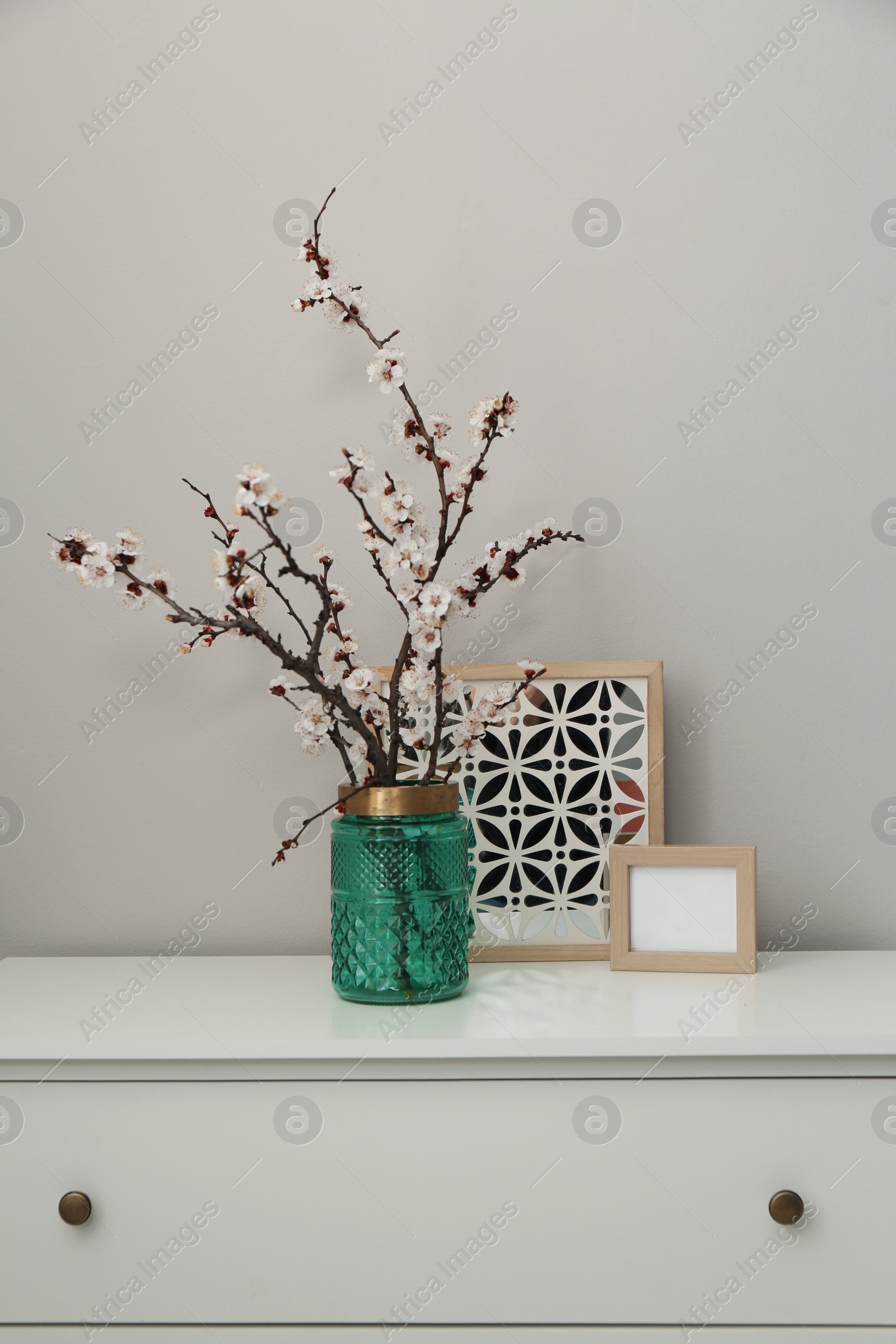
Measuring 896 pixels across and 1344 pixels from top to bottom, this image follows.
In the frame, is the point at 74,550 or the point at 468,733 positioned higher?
the point at 74,550

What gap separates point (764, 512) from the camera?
4.17ft

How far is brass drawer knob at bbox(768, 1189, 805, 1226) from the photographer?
856mm

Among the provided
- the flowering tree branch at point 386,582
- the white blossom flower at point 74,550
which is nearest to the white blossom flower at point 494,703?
the flowering tree branch at point 386,582

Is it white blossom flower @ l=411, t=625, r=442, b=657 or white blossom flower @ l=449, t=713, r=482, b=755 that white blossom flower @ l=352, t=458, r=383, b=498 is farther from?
white blossom flower @ l=449, t=713, r=482, b=755

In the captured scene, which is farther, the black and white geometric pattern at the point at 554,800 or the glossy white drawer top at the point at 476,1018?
the black and white geometric pattern at the point at 554,800

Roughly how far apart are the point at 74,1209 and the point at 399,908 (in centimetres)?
40

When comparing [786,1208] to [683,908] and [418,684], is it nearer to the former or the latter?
[683,908]

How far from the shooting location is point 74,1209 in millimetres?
884

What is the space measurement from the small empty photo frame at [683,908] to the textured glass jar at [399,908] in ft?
0.74

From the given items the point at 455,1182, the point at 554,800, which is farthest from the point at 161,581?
the point at 455,1182

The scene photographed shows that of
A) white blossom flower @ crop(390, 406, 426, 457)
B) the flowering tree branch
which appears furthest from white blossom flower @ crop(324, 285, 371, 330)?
white blossom flower @ crop(390, 406, 426, 457)

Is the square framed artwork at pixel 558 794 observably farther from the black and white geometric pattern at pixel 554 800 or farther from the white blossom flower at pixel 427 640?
the white blossom flower at pixel 427 640

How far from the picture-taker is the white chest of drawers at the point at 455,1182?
87 centimetres

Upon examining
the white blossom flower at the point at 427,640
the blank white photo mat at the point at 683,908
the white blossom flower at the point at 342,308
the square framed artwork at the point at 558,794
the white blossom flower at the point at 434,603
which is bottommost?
the blank white photo mat at the point at 683,908
